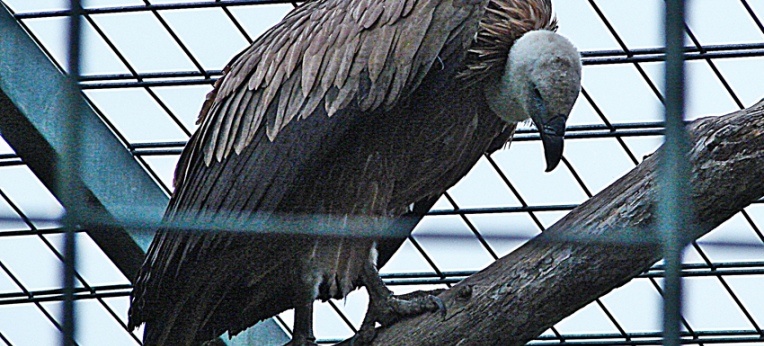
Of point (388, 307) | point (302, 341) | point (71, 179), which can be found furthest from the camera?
point (302, 341)

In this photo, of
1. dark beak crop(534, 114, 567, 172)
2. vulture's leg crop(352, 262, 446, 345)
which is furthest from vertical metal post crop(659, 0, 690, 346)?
dark beak crop(534, 114, 567, 172)

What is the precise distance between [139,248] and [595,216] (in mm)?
2148

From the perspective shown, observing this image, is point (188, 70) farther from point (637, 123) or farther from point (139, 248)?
point (637, 123)

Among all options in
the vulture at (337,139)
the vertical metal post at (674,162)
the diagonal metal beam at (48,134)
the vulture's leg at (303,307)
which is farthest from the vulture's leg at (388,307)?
the vertical metal post at (674,162)

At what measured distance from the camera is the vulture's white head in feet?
12.4

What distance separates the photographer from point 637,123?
548 cm

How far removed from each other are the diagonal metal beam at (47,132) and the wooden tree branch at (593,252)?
1812 millimetres

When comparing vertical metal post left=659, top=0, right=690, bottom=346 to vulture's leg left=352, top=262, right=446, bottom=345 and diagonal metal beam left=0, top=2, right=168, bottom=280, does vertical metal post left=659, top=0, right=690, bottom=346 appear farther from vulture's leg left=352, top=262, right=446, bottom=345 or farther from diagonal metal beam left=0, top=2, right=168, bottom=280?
diagonal metal beam left=0, top=2, right=168, bottom=280

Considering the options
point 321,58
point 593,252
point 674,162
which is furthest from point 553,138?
point 674,162

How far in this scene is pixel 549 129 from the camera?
3783 millimetres

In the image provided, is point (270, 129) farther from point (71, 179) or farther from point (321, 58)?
point (71, 179)

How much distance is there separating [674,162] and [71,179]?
2.62ft

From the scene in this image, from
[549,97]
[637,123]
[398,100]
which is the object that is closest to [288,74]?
[398,100]

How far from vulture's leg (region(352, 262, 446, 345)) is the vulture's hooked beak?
520 mm
